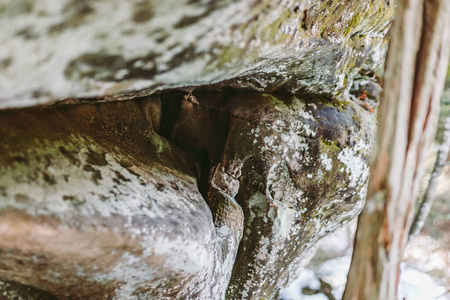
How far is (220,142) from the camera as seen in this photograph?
9.57ft

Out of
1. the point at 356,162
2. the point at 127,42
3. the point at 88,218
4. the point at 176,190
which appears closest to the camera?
the point at 127,42

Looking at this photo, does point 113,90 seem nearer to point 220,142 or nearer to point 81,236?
point 81,236

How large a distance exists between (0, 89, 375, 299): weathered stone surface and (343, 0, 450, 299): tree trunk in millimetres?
1033

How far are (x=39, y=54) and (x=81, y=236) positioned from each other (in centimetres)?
79

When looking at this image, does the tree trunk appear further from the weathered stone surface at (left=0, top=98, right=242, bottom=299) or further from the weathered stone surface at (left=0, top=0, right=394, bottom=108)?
the weathered stone surface at (left=0, top=98, right=242, bottom=299)

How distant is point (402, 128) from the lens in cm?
98

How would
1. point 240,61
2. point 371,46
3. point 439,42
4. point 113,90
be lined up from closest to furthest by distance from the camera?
point 439,42 < point 113,90 < point 240,61 < point 371,46

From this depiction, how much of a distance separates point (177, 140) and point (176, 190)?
1.11m

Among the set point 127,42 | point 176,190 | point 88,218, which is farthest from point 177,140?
point 127,42

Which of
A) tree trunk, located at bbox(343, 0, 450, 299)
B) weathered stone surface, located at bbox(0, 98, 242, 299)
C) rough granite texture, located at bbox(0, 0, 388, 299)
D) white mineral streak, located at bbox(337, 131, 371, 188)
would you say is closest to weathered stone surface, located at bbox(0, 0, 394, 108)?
rough granite texture, located at bbox(0, 0, 388, 299)

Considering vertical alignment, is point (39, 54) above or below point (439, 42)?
below

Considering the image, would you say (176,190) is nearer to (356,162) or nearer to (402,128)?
(402,128)

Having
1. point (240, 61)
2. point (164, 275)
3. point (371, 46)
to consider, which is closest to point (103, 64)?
point (240, 61)

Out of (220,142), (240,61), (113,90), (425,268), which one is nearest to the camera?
(113,90)
